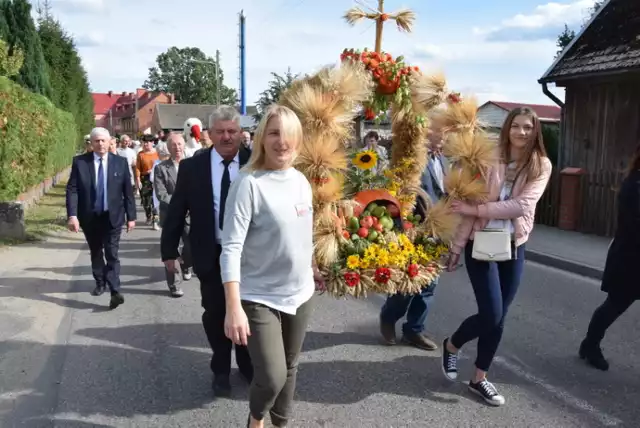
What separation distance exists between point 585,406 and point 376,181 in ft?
6.39

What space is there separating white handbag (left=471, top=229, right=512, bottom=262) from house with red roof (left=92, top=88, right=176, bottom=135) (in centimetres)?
7688

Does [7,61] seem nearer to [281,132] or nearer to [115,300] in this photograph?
[115,300]

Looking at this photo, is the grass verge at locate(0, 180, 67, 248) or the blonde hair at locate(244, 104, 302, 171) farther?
the grass verge at locate(0, 180, 67, 248)

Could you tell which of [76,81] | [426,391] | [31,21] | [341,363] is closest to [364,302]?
[341,363]

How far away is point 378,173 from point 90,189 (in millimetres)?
3408

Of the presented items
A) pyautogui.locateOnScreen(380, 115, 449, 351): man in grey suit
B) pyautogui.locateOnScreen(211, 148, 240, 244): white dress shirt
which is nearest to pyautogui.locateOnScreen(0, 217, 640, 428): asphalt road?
pyautogui.locateOnScreen(380, 115, 449, 351): man in grey suit

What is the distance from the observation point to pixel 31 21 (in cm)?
2030

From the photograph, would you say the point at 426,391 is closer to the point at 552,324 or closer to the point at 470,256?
the point at 470,256

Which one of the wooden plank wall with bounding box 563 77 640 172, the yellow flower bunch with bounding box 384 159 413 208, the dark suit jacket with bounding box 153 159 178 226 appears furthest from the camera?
the wooden plank wall with bounding box 563 77 640 172

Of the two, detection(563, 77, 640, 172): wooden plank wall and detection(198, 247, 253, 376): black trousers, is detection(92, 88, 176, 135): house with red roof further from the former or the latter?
detection(198, 247, 253, 376): black trousers

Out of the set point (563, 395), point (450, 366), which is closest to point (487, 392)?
point (450, 366)

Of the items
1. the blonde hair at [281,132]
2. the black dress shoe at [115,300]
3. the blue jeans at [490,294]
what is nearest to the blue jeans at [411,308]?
the blue jeans at [490,294]

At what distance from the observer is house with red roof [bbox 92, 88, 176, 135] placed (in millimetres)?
89188

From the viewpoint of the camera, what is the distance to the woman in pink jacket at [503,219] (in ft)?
11.5
